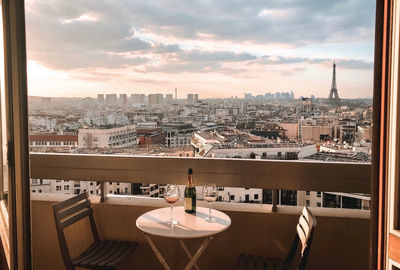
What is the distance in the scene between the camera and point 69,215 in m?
2.73

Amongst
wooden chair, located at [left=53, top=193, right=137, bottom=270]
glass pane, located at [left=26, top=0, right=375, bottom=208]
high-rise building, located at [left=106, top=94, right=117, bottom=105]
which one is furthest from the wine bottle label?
high-rise building, located at [left=106, top=94, right=117, bottom=105]

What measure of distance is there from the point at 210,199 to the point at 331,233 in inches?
40.3

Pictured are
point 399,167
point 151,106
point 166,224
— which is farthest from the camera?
point 151,106

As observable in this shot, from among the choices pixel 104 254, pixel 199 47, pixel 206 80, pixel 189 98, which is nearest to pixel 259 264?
pixel 104 254

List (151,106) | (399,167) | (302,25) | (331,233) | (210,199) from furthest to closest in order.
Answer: (151,106)
(302,25)
(331,233)
(210,199)
(399,167)

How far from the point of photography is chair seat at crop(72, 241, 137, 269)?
2.51m

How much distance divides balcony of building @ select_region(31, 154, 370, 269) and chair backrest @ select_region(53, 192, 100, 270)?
130mm

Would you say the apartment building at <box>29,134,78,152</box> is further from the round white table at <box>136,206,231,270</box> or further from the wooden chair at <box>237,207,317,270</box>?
the wooden chair at <box>237,207,317,270</box>

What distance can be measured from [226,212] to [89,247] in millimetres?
1140

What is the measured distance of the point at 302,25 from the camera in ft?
9.57

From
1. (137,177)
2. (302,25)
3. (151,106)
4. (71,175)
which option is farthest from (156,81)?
(302,25)

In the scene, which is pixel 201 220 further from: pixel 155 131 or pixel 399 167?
pixel 399 167

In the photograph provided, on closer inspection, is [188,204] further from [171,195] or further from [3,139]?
[3,139]

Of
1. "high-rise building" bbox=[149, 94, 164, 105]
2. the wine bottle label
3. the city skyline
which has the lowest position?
the wine bottle label
